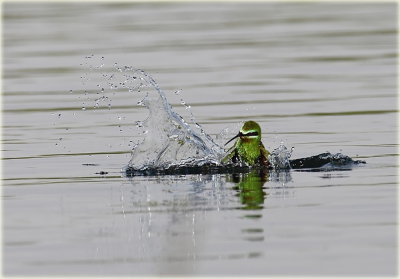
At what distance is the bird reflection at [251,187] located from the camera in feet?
44.7

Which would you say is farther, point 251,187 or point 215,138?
point 215,138

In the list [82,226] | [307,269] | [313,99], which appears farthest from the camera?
[313,99]

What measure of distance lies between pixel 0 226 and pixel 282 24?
27.9 m

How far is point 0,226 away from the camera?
1275 centimetres

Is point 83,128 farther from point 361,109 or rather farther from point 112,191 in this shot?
point 112,191

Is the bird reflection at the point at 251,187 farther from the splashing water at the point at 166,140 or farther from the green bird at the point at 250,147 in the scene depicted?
the splashing water at the point at 166,140

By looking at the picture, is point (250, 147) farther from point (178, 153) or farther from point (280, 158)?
point (178, 153)

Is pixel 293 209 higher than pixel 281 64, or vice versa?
pixel 281 64

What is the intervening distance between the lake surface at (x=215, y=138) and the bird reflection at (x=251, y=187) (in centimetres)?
3

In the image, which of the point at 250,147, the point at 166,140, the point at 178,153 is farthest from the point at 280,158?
the point at 166,140

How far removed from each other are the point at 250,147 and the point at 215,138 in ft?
9.83

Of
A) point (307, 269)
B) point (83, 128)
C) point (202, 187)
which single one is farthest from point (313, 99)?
point (307, 269)

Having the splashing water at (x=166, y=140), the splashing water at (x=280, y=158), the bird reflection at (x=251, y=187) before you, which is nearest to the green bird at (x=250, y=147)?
the splashing water at (x=280, y=158)

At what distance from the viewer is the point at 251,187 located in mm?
14828
